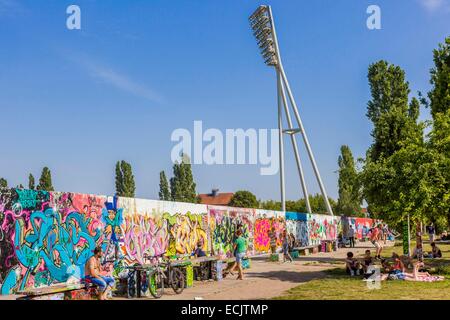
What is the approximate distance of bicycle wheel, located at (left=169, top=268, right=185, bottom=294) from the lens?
1412 cm

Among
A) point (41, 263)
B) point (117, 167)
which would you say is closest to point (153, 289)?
point (41, 263)

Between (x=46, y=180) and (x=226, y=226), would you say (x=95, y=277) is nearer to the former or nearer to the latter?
(x=226, y=226)

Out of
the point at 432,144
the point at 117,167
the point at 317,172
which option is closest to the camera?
the point at 432,144

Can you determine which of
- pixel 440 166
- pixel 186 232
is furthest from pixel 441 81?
pixel 186 232

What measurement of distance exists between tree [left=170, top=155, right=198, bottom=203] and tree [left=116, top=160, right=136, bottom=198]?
6.66 meters

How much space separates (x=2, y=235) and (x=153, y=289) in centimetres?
407

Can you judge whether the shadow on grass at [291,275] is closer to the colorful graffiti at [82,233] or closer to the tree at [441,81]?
the colorful graffiti at [82,233]

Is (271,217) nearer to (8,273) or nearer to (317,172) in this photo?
(317,172)

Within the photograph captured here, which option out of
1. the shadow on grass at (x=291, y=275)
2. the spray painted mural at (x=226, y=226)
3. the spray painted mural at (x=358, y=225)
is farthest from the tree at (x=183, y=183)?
the shadow on grass at (x=291, y=275)

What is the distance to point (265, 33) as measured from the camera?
1832 inches

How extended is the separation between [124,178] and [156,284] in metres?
66.8

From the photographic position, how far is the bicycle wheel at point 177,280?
14.1 m
